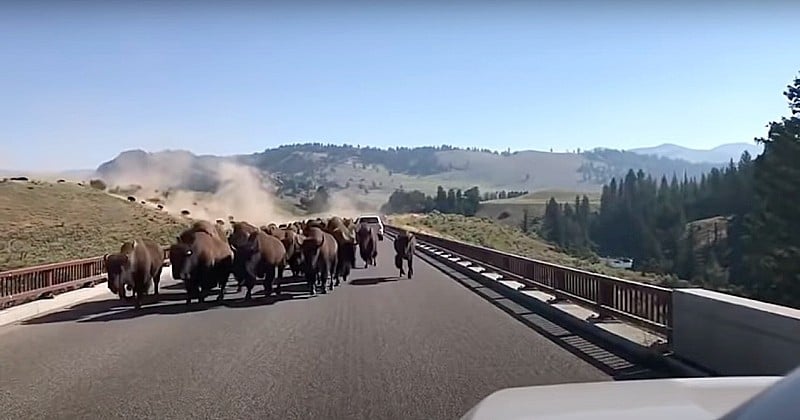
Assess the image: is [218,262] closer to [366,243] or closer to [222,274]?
[222,274]

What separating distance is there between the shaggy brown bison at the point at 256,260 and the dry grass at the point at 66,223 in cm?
1725

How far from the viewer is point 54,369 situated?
13266 millimetres

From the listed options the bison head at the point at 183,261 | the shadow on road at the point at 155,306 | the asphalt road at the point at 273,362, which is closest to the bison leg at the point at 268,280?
the shadow on road at the point at 155,306

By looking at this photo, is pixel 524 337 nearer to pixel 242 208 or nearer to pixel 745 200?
pixel 745 200

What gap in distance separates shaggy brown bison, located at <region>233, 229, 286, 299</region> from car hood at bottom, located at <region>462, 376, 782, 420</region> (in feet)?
64.9

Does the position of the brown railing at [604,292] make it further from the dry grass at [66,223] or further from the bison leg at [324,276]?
the dry grass at [66,223]

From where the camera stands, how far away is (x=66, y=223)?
237 feet

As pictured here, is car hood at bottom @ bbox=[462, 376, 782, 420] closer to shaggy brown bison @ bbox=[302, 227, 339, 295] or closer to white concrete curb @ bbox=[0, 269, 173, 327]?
white concrete curb @ bbox=[0, 269, 173, 327]

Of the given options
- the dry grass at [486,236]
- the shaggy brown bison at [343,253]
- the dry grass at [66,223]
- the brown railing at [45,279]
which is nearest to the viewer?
the brown railing at [45,279]

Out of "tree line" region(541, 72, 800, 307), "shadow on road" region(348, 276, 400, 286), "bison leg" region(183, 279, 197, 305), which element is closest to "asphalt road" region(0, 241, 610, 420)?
"bison leg" region(183, 279, 197, 305)

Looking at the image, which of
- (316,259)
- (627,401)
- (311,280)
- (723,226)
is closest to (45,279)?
(311,280)

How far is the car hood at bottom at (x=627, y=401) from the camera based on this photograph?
4.19 m

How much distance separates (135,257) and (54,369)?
397 inches

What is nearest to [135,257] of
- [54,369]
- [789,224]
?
[54,369]
